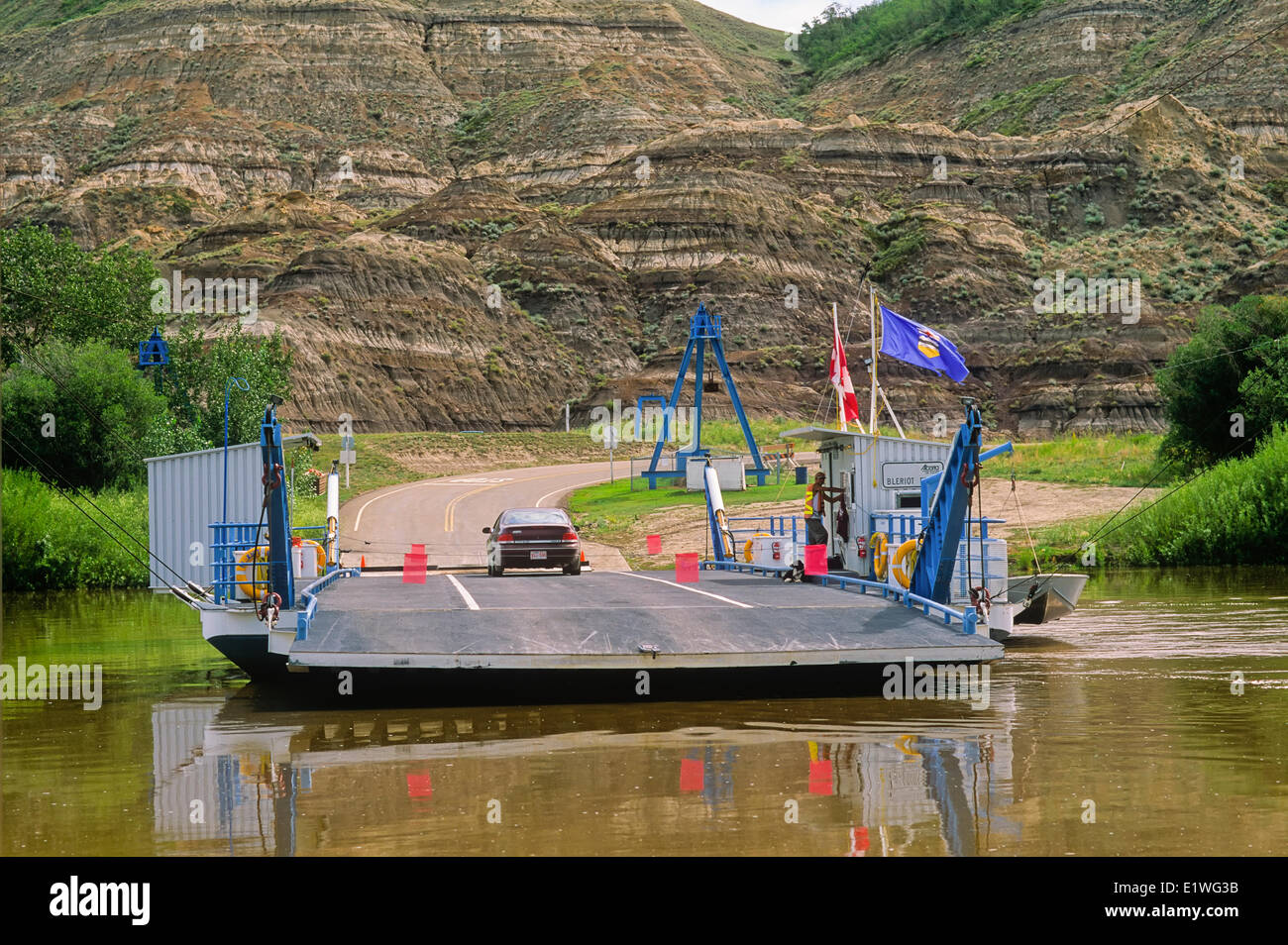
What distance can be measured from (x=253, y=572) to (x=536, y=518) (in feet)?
41.5

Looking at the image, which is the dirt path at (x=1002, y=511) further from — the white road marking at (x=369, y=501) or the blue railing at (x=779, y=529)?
the white road marking at (x=369, y=501)

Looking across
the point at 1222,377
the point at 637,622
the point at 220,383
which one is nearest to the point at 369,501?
the point at 220,383

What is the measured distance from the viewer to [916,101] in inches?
7136

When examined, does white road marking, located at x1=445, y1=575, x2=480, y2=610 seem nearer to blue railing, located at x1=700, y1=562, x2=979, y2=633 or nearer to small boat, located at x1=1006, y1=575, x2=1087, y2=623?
blue railing, located at x1=700, y1=562, x2=979, y2=633

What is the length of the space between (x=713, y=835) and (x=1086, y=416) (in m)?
90.3

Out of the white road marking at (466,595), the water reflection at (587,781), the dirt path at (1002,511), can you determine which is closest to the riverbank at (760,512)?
the dirt path at (1002,511)

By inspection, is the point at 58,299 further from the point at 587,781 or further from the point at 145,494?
the point at 587,781

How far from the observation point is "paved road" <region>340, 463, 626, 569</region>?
148 ft

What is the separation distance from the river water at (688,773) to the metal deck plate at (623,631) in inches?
27.7

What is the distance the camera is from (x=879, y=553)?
24.1 meters

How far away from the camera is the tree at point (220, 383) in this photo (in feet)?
180

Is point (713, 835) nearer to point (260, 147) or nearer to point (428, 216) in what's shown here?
point (428, 216)

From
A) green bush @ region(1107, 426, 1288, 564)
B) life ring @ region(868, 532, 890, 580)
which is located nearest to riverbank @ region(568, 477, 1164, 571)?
green bush @ region(1107, 426, 1288, 564)

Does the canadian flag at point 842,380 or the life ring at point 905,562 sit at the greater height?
the canadian flag at point 842,380
